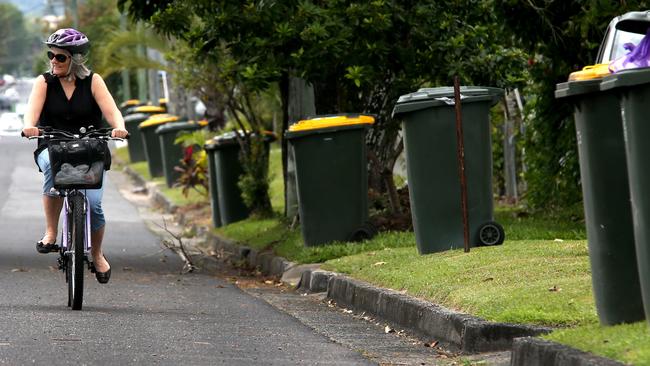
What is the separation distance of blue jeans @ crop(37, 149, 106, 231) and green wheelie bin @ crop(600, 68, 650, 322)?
4.62 meters

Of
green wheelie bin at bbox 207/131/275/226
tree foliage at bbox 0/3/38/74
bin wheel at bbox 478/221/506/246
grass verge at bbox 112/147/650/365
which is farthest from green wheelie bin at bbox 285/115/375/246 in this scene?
tree foliage at bbox 0/3/38/74

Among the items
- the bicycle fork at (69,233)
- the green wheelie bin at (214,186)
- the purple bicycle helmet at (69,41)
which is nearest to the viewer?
the bicycle fork at (69,233)

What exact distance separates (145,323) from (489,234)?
12.2 ft

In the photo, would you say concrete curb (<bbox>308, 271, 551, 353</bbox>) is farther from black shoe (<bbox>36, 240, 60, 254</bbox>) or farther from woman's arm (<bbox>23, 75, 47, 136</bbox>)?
woman's arm (<bbox>23, 75, 47, 136</bbox>)

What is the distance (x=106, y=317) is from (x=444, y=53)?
23.2 feet

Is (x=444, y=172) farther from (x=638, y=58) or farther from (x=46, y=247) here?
(x=638, y=58)

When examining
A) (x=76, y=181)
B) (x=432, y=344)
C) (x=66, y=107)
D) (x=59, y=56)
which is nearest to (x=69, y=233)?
(x=76, y=181)

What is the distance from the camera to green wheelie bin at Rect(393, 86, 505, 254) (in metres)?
12.4

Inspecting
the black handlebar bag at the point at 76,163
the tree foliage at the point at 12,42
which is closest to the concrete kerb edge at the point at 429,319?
the black handlebar bag at the point at 76,163

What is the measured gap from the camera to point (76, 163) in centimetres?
1019

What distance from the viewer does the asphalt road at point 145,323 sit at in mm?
8258

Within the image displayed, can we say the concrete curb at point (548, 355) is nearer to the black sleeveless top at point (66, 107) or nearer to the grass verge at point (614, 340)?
the grass verge at point (614, 340)

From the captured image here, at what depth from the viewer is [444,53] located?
16.2m

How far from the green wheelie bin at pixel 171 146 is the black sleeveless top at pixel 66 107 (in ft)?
54.1
